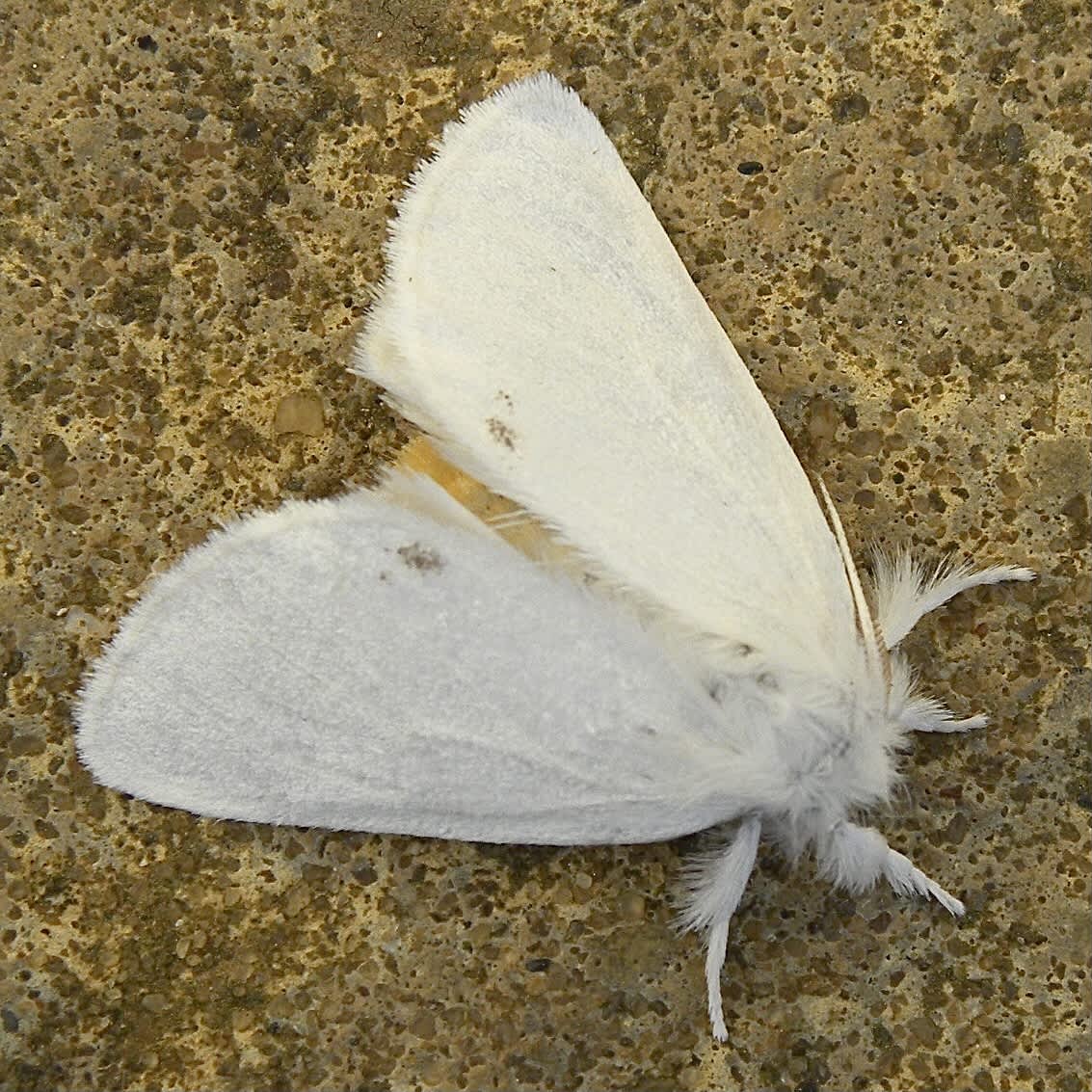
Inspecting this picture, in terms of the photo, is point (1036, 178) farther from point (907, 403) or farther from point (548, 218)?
point (548, 218)

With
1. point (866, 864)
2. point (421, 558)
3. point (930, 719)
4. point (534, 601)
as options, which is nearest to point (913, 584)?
point (930, 719)

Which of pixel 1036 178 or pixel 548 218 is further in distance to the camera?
pixel 1036 178

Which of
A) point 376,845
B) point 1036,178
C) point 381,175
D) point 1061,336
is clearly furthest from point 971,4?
point 376,845

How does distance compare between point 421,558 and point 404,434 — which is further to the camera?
point 404,434

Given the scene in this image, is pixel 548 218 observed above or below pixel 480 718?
above

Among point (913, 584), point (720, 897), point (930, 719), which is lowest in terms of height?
point (720, 897)

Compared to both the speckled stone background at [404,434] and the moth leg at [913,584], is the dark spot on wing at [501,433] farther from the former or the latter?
the moth leg at [913,584]

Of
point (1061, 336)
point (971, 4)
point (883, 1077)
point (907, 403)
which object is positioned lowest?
point (883, 1077)

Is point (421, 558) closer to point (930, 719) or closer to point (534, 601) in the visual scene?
point (534, 601)
